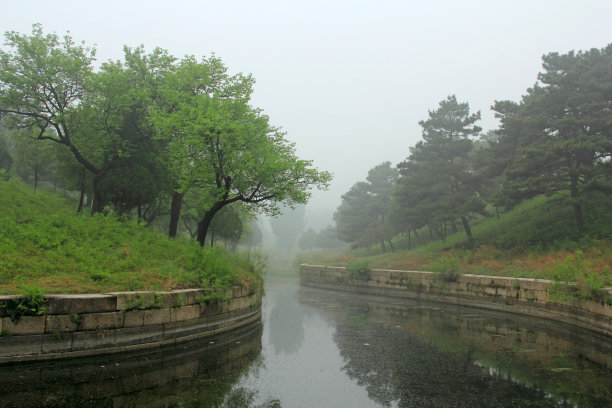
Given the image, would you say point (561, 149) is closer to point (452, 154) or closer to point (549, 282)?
point (549, 282)

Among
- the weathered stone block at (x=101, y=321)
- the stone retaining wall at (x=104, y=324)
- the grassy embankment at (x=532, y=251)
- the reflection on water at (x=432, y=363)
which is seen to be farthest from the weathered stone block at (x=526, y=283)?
the weathered stone block at (x=101, y=321)

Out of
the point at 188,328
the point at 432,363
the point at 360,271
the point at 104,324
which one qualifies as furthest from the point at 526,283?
the point at 104,324

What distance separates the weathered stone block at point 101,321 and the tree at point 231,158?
913 cm

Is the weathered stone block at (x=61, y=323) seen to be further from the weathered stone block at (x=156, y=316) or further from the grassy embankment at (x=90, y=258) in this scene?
the weathered stone block at (x=156, y=316)

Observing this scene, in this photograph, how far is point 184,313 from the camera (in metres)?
12.0

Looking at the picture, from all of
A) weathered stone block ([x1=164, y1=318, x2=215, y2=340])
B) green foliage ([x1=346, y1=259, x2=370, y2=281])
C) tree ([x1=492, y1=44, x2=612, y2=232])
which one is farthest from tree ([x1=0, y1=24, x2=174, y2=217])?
tree ([x1=492, y1=44, x2=612, y2=232])

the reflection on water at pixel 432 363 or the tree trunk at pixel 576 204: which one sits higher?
the tree trunk at pixel 576 204

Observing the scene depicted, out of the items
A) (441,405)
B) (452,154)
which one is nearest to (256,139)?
(441,405)

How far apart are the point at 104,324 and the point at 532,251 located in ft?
80.4

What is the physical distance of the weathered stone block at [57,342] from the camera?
882cm

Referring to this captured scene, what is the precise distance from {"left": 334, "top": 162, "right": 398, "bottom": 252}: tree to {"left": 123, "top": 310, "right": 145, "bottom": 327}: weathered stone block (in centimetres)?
4404

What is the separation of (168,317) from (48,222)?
780 centimetres

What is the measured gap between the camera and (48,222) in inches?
600

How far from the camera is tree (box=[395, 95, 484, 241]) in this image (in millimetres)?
33906
